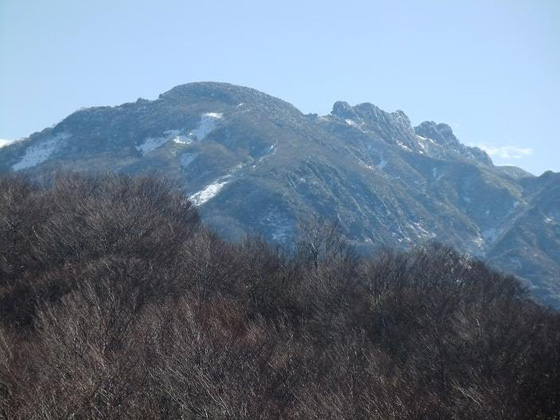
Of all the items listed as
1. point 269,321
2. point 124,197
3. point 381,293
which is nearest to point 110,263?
point 269,321

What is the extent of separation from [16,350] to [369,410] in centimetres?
1772

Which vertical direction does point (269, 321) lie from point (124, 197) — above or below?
below

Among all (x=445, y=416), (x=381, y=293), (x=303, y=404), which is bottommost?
(x=381, y=293)

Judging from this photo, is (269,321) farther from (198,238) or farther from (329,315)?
(198,238)

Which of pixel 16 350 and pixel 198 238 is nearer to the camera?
pixel 16 350

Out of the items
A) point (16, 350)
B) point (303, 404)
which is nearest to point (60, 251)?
point (16, 350)

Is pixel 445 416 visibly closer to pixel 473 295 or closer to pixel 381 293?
pixel 381 293

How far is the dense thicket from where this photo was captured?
22.9 meters

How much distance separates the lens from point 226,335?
31.9 metres

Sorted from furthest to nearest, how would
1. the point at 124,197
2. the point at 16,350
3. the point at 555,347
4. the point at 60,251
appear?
1. the point at 124,197
2. the point at 60,251
3. the point at 555,347
4. the point at 16,350

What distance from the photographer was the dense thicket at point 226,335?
2294cm

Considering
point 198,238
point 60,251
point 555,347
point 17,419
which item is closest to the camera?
point 17,419

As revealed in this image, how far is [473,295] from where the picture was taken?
222 ft

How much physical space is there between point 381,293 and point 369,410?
31.3 metres
